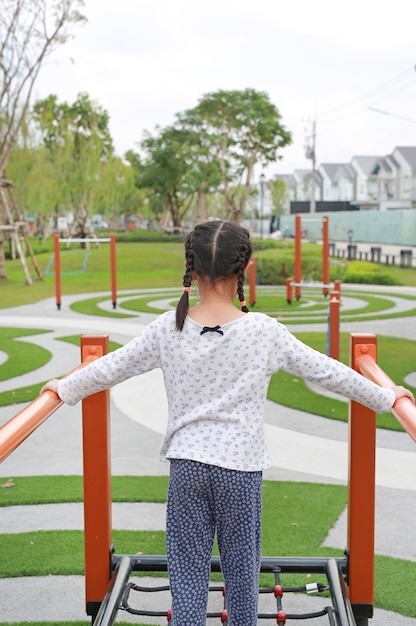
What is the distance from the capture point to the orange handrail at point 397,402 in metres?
2.56

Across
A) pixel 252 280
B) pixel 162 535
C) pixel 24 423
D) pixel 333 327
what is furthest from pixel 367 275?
pixel 24 423

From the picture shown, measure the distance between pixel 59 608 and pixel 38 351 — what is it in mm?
9108

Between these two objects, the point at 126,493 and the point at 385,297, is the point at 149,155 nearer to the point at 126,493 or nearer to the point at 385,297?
the point at 385,297

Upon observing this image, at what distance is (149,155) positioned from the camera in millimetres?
63156

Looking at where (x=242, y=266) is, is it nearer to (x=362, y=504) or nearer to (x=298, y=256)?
(x=362, y=504)

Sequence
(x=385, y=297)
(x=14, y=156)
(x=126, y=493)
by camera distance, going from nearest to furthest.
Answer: (x=126, y=493)
(x=385, y=297)
(x=14, y=156)

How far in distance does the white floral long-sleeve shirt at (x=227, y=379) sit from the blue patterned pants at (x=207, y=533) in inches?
2.1

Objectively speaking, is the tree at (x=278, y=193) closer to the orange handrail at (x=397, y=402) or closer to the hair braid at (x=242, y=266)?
the orange handrail at (x=397, y=402)

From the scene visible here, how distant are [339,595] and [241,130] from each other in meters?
46.6

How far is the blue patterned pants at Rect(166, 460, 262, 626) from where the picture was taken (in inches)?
103

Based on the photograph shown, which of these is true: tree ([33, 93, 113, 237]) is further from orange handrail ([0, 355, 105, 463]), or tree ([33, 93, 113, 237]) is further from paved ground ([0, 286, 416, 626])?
orange handrail ([0, 355, 105, 463])

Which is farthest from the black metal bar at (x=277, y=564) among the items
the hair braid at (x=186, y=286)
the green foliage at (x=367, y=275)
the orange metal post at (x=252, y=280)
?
the green foliage at (x=367, y=275)

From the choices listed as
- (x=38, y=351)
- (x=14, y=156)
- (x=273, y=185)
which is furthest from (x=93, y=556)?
(x=273, y=185)

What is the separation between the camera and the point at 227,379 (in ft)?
8.75
